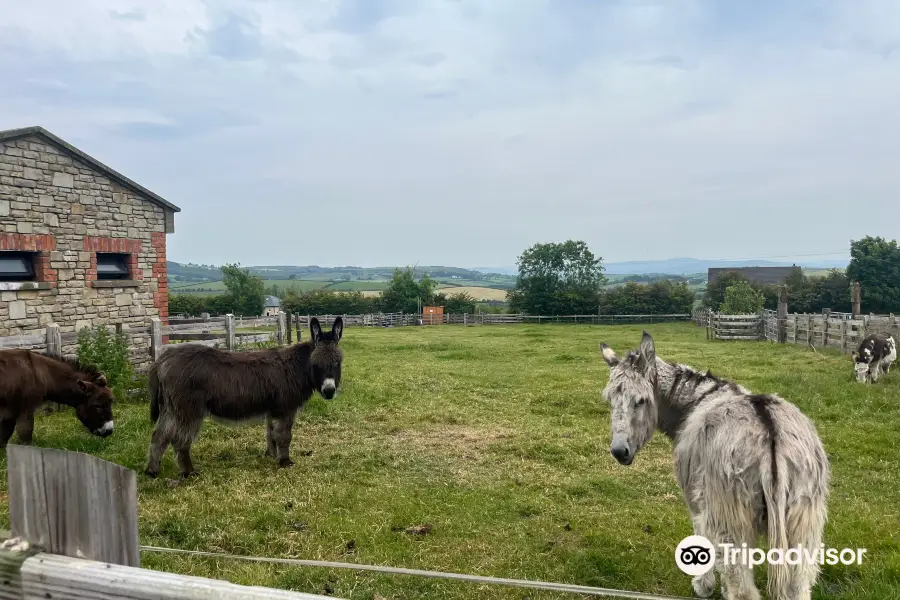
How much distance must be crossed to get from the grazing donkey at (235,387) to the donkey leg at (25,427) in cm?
175

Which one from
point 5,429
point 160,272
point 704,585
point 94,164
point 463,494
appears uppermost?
point 94,164

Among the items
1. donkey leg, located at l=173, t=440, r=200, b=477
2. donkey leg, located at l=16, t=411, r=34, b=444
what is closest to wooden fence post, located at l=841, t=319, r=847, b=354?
donkey leg, located at l=173, t=440, r=200, b=477

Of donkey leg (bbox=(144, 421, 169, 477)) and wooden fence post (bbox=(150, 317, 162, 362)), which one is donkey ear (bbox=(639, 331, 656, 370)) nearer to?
donkey leg (bbox=(144, 421, 169, 477))

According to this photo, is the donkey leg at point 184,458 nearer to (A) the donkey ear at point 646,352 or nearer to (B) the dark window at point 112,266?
(A) the donkey ear at point 646,352

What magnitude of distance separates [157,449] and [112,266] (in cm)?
840

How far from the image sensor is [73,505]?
155cm

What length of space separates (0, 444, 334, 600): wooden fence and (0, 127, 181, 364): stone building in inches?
471

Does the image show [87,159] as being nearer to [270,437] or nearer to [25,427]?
[25,427]


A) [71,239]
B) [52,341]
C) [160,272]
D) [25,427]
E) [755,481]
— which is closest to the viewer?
[755,481]

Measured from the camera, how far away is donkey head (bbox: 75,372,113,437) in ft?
26.0

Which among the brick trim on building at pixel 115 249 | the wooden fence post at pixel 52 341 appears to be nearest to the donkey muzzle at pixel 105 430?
the wooden fence post at pixel 52 341

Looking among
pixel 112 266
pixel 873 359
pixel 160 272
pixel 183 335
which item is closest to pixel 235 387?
pixel 112 266

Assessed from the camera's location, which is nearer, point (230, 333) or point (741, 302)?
point (230, 333)

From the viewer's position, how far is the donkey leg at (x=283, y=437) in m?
7.52
